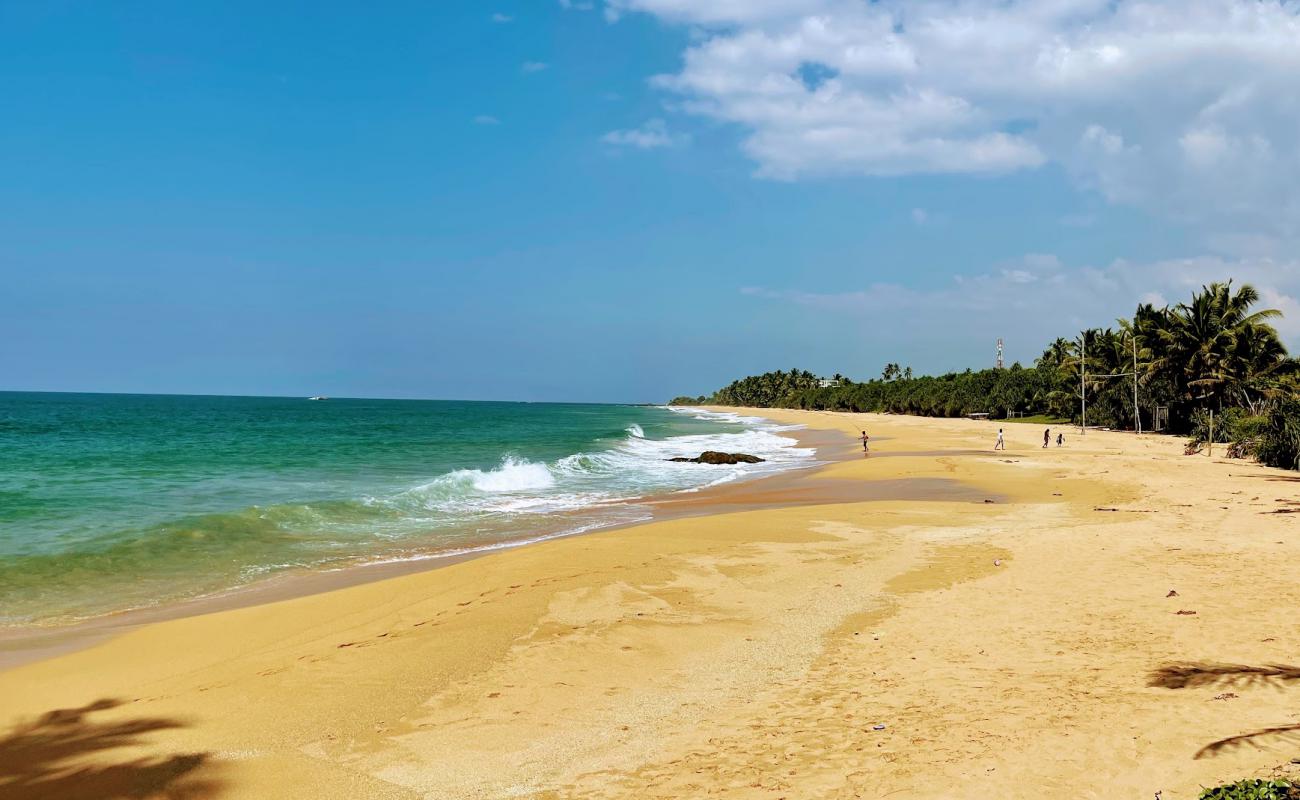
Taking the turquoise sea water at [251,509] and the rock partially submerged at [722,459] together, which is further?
the rock partially submerged at [722,459]

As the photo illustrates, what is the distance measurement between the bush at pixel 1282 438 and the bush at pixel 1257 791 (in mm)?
28614

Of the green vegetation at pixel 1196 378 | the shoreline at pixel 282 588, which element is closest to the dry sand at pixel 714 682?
the shoreline at pixel 282 588

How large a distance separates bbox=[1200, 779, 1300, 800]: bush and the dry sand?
0.50 m

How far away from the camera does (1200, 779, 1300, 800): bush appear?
375 cm

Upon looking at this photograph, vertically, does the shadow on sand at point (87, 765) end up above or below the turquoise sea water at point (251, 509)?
above

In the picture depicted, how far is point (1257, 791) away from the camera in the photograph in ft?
12.5

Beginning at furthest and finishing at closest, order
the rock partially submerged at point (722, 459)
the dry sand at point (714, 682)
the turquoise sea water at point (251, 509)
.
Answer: the rock partially submerged at point (722, 459) < the turquoise sea water at point (251, 509) < the dry sand at point (714, 682)

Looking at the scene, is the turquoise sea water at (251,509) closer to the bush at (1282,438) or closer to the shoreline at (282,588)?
the shoreline at (282,588)

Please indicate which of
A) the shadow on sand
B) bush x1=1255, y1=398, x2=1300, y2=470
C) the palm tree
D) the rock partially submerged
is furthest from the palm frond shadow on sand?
the palm tree

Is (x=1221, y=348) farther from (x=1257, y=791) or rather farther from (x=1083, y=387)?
(x=1257, y=791)

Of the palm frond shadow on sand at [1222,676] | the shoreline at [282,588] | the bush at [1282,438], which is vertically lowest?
the shoreline at [282,588]

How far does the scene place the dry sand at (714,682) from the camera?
510cm

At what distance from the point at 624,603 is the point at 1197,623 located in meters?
6.56

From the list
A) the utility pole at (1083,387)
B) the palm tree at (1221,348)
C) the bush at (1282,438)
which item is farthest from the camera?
the utility pole at (1083,387)
